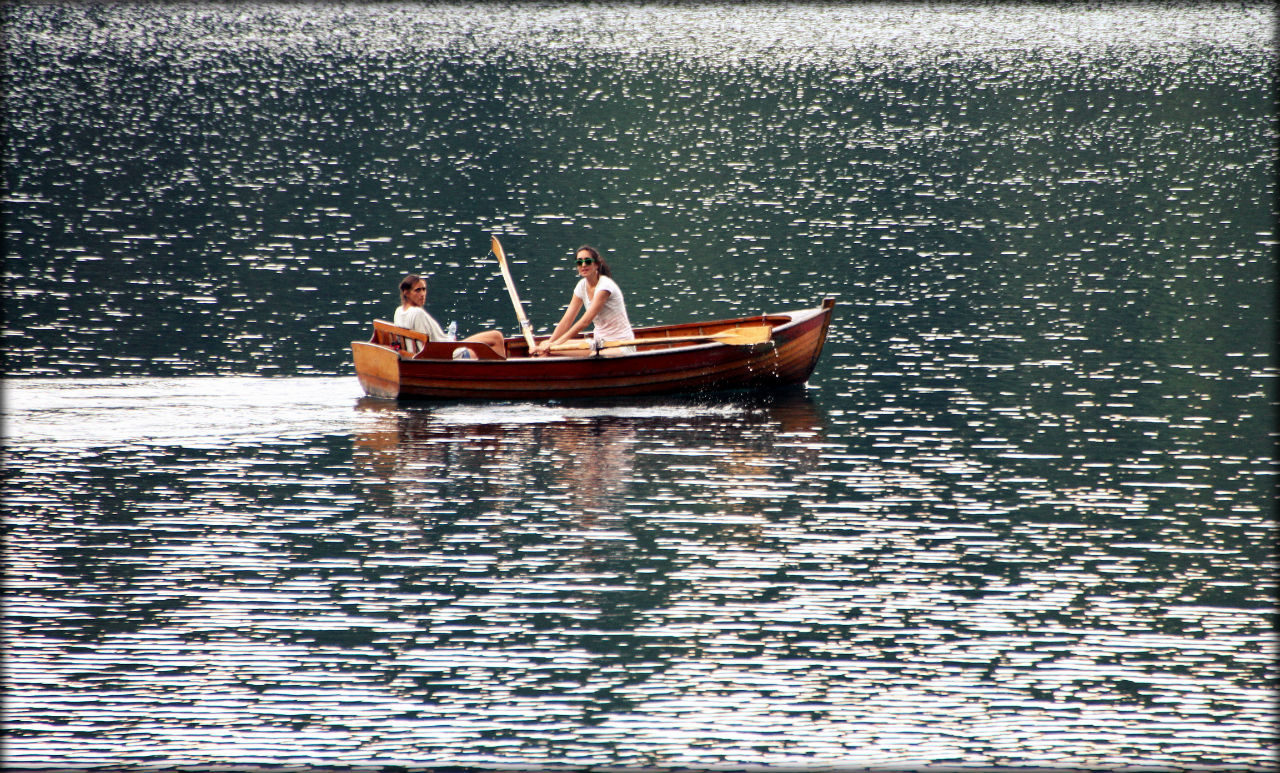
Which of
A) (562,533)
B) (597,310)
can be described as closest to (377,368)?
(597,310)

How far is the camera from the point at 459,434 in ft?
64.8

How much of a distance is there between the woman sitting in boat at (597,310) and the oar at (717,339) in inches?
3.6

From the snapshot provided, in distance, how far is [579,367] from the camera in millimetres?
21156

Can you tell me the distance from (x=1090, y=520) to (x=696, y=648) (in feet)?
17.6

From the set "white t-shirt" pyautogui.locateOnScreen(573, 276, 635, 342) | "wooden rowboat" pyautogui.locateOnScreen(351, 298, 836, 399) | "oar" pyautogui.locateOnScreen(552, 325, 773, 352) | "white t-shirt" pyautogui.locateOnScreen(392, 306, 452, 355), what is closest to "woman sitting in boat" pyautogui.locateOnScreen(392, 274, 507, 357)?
"white t-shirt" pyautogui.locateOnScreen(392, 306, 452, 355)

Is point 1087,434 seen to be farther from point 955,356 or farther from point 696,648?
point 696,648

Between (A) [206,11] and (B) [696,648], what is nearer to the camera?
(B) [696,648]

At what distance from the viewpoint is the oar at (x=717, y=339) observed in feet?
71.3

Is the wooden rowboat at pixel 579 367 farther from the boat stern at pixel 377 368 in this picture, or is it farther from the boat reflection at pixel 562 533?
the boat reflection at pixel 562 533

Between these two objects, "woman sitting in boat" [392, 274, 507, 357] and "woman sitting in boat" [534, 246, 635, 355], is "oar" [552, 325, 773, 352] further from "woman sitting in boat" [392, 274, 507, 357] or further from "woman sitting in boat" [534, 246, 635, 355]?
"woman sitting in boat" [392, 274, 507, 357]

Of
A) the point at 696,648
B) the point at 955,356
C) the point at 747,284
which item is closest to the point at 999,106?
the point at 747,284

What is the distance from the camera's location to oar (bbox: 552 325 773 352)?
71.3 feet

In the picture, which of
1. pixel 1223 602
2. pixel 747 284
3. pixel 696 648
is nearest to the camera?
pixel 696 648

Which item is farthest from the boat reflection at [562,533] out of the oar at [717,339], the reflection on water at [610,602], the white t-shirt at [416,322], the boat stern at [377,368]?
the white t-shirt at [416,322]
